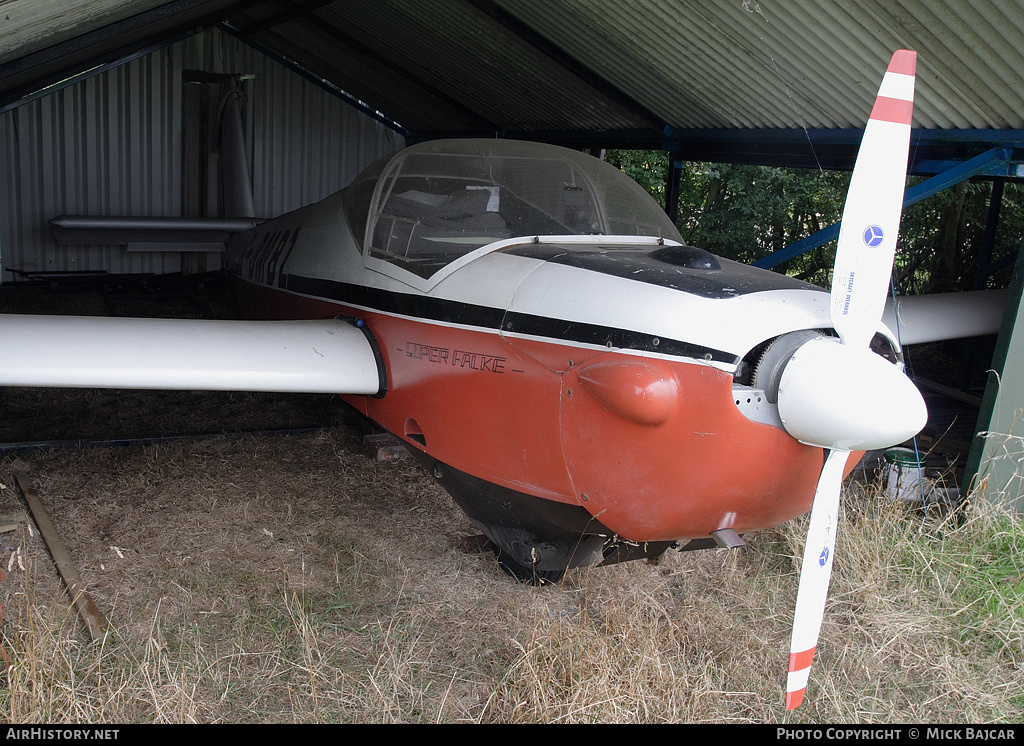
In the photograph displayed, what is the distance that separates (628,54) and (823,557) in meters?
4.96

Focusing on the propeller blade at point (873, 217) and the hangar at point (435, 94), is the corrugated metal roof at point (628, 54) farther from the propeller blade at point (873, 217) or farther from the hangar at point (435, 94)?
the propeller blade at point (873, 217)

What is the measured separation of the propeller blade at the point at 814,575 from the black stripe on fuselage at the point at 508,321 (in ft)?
1.88

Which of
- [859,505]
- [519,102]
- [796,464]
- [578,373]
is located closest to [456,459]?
[578,373]

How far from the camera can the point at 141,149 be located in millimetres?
11461

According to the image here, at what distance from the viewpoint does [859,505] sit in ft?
15.0

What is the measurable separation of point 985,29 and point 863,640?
10.4 feet

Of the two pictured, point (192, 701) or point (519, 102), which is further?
point (519, 102)

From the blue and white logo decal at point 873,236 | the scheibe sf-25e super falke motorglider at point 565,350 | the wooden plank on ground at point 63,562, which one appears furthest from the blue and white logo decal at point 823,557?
the wooden plank on ground at point 63,562

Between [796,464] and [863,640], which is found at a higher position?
[796,464]

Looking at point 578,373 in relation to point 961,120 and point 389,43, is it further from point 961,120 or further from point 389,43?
point 389,43

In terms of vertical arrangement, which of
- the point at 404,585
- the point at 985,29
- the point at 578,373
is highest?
the point at 985,29

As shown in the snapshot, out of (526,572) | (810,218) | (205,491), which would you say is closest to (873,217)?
(526,572)

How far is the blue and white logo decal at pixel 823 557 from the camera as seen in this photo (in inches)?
105

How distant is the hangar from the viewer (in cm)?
447
